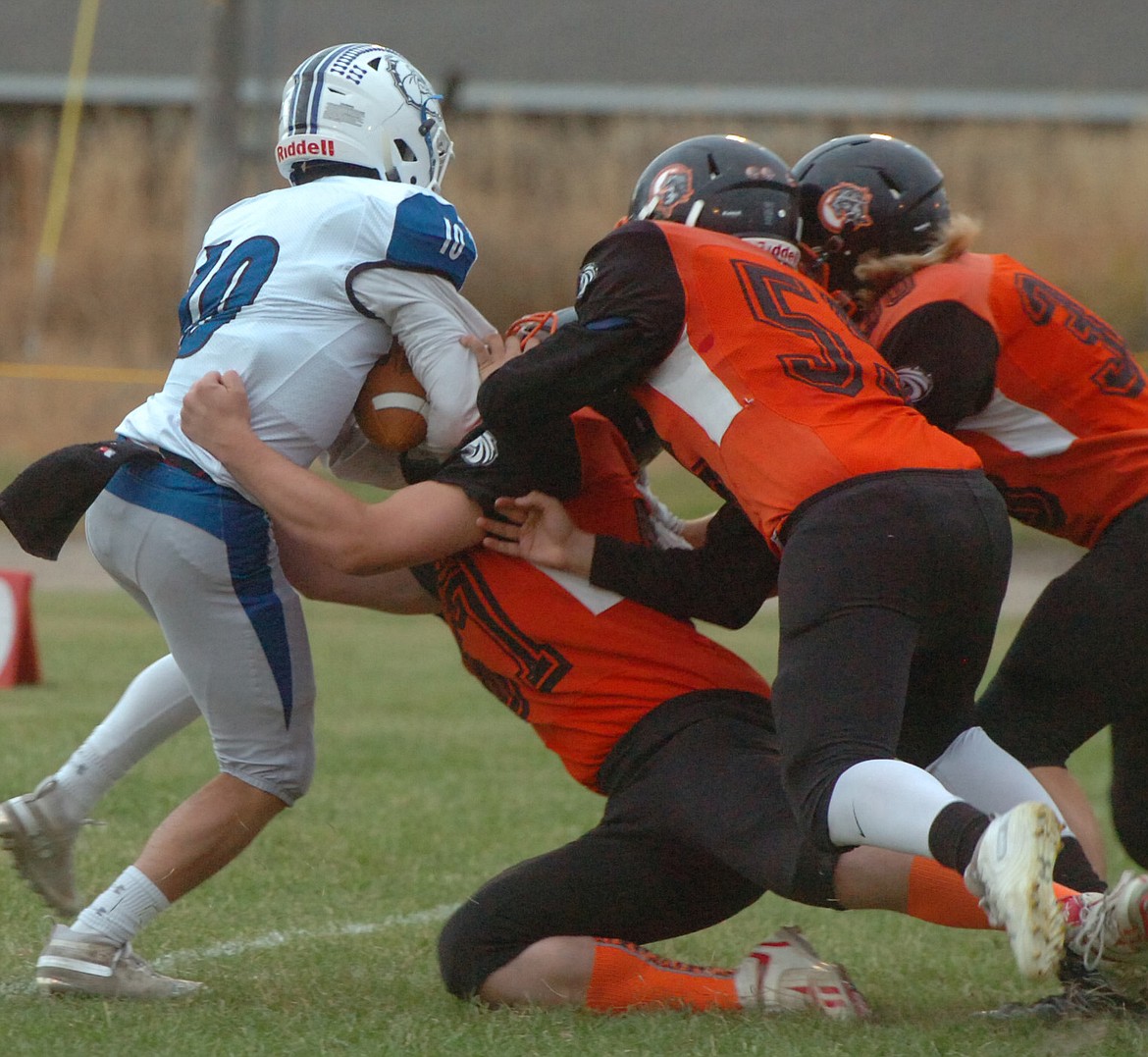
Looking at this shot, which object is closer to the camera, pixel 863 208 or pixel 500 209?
A: pixel 863 208

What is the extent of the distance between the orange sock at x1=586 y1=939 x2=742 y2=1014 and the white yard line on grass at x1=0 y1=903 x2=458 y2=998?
0.92 metres

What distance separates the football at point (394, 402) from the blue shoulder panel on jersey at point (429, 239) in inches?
7.6

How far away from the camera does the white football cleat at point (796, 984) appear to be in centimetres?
335

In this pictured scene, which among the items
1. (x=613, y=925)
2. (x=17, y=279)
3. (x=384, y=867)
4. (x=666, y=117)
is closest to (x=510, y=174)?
(x=666, y=117)

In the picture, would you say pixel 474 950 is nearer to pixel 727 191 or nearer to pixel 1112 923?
pixel 1112 923

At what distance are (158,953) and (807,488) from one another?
1837 millimetres

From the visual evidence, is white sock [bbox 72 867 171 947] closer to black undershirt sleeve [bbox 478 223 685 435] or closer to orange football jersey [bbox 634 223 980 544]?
black undershirt sleeve [bbox 478 223 685 435]

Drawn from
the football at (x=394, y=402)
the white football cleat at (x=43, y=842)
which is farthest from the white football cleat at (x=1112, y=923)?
the white football cleat at (x=43, y=842)

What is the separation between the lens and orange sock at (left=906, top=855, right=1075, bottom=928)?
10.0 ft

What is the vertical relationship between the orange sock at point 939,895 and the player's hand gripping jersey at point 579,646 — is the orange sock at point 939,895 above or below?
below

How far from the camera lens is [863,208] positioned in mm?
3885

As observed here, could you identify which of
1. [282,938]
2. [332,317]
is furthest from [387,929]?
[332,317]

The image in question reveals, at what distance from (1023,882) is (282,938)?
202 cm

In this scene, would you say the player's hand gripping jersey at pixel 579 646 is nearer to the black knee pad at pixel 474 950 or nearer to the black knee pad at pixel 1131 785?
the black knee pad at pixel 474 950
